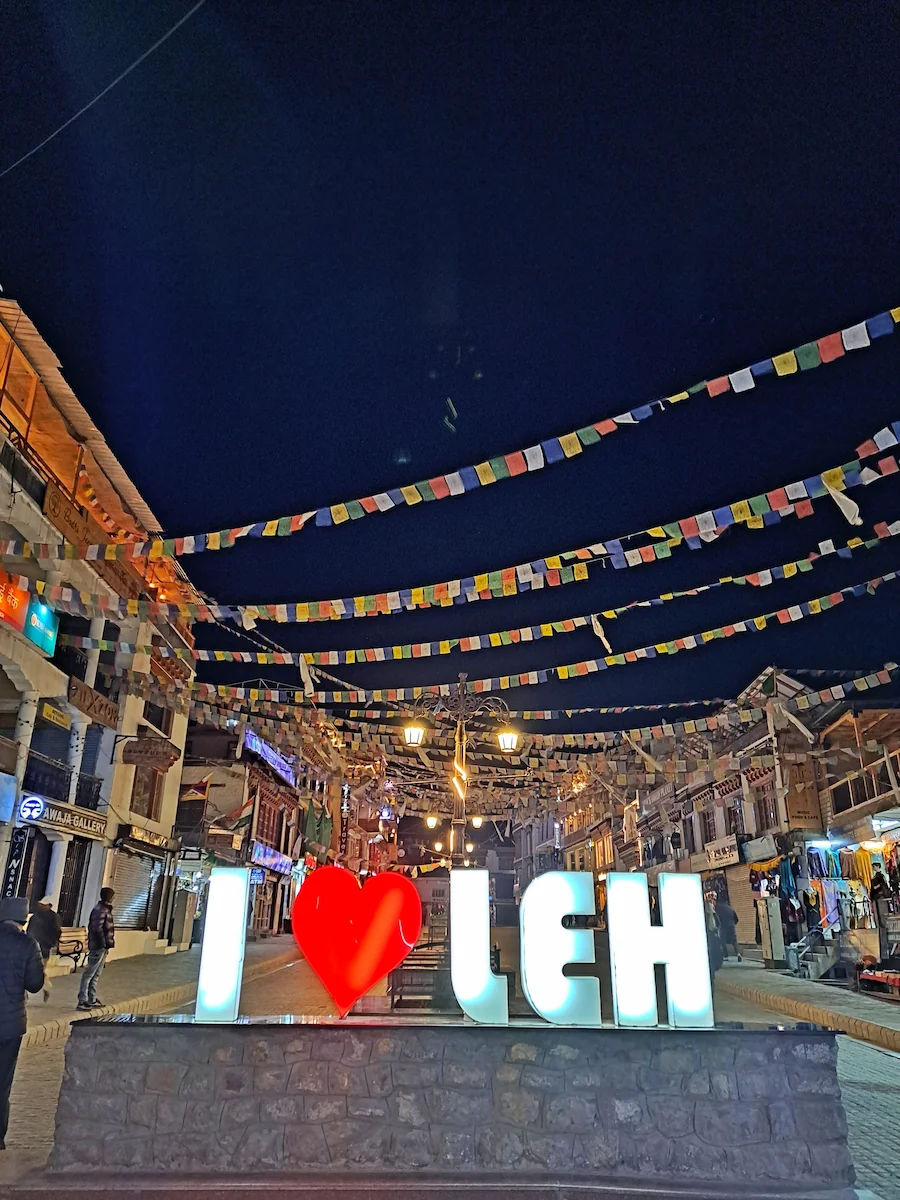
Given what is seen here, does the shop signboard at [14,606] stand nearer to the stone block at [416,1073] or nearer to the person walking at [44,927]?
the person walking at [44,927]

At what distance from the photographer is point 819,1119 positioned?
531 cm

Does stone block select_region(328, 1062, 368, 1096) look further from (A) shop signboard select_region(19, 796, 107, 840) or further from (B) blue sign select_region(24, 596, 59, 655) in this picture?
(B) blue sign select_region(24, 596, 59, 655)

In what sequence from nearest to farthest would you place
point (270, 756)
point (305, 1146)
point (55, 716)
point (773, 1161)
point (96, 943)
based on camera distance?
1. point (773, 1161)
2. point (305, 1146)
3. point (96, 943)
4. point (55, 716)
5. point (270, 756)

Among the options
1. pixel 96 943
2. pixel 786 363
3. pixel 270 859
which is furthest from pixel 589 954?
pixel 270 859

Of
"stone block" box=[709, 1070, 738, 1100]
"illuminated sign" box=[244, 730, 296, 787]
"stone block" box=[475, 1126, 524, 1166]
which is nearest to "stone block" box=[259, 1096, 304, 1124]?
"stone block" box=[475, 1126, 524, 1166]

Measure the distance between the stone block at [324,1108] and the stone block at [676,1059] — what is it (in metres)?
2.25

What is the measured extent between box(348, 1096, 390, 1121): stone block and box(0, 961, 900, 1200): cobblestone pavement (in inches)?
89.1

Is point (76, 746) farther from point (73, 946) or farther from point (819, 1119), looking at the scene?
point (819, 1119)

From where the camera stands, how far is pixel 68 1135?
17.5 feet

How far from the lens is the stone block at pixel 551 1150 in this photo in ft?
17.4

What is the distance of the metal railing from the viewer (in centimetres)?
1789

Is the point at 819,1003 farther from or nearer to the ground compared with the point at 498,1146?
nearer to the ground

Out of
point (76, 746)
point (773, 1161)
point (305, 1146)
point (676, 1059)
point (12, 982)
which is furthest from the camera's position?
point (76, 746)

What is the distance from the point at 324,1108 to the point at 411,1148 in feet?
2.21
